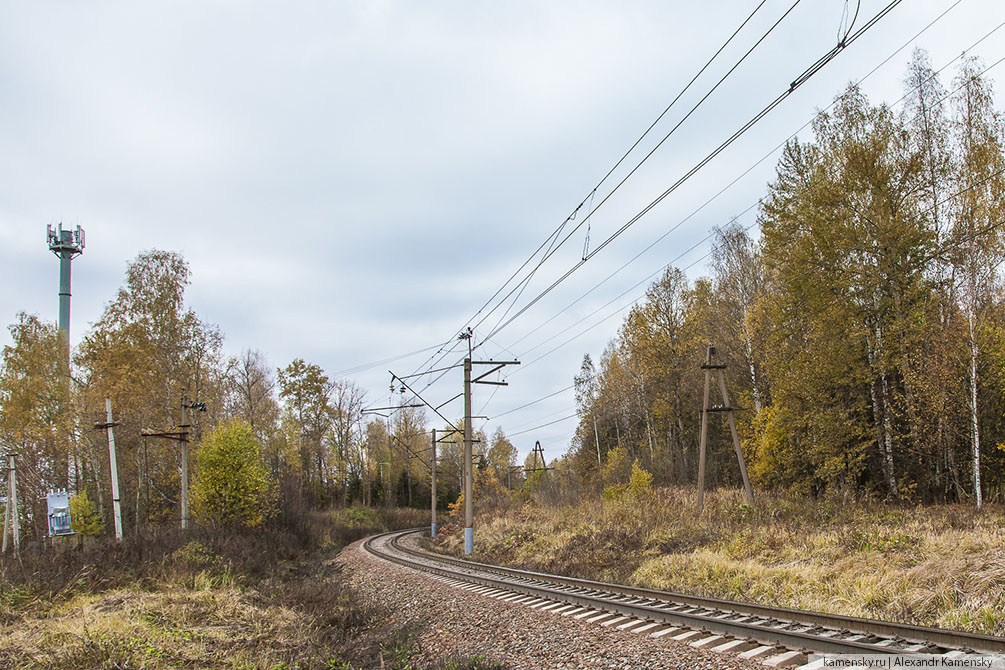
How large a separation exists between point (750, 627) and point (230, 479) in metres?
23.1

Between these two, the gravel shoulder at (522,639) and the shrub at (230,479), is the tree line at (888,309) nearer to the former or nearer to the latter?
the gravel shoulder at (522,639)

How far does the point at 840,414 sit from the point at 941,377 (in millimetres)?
4999

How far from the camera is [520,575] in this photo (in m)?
16.3

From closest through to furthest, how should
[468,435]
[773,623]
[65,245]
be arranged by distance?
[773,623] < [468,435] < [65,245]

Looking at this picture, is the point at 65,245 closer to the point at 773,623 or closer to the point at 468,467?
the point at 468,467

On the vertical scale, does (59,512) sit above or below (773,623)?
above

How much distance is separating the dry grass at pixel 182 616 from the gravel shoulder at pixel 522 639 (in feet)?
1.67

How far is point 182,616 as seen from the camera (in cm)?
→ 1079

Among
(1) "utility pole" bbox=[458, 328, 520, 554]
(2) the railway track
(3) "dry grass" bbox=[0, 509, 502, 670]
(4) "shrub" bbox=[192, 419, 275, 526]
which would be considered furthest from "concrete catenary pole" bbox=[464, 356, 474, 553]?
(2) the railway track

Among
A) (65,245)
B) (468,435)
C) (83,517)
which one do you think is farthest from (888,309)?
(65,245)

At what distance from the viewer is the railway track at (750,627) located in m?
6.34

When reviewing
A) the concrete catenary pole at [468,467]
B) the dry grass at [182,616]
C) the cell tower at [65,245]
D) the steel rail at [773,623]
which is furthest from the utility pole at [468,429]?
the cell tower at [65,245]

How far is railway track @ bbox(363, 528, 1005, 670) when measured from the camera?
634 centimetres

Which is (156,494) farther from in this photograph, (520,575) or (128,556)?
(520,575)
